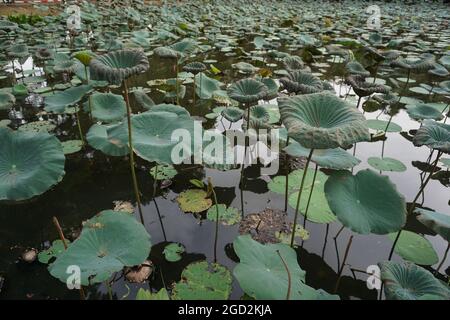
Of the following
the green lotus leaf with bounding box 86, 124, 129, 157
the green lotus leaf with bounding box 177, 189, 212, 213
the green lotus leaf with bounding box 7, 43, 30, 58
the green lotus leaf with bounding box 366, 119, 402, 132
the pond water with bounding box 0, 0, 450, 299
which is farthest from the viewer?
the green lotus leaf with bounding box 7, 43, 30, 58

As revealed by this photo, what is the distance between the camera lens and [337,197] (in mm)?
1887

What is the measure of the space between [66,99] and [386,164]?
11.2 feet

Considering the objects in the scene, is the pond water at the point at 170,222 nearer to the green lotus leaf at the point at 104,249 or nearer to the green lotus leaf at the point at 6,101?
the green lotus leaf at the point at 6,101

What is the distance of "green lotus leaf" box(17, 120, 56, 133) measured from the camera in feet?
13.0

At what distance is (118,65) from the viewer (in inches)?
84.9

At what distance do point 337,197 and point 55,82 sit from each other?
5397 mm

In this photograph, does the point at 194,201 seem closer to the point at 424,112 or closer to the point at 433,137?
the point at 433,137

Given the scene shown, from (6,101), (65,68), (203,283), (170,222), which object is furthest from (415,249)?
(6,101)

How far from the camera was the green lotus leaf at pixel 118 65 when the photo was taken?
6.07ft

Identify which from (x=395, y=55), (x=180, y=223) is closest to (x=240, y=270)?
(x=180, y=223)

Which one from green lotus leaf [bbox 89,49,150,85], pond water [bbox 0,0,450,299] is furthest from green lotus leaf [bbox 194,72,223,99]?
green lotus leaf [bbox 89,49,150,85]

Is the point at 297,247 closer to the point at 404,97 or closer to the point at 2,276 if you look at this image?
the point at 2,276

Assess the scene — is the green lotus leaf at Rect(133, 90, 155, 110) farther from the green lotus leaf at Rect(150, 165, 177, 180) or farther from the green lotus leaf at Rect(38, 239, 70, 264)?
the green lotus leaf at Rect(38, 239, 70, 264)

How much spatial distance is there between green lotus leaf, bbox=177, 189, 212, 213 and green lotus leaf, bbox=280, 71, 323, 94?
1203mm
